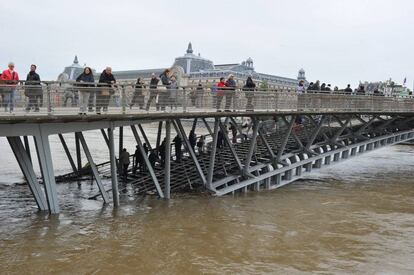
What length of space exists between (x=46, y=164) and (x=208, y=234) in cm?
522

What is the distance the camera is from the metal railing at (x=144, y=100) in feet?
41.6

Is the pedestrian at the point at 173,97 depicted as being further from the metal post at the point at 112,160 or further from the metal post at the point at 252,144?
the metal post at the point at 252,144

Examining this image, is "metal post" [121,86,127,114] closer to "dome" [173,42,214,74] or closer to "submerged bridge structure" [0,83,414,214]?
"submerged bridge structure" [0,83,414,214]

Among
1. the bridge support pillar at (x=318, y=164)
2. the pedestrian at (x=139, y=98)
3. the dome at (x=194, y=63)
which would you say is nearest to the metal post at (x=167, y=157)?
the pedestrian at (x=139, y=98)

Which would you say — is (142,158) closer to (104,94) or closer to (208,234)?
(104,94)

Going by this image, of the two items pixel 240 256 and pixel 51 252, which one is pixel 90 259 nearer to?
pixel 51 252

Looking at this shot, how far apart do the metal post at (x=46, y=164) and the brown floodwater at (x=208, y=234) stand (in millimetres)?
839

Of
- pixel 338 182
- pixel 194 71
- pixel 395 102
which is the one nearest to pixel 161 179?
pixel 338 182

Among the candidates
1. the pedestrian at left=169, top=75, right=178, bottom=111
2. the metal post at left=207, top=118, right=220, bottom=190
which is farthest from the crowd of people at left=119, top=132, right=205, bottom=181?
the pedestrian at left=169, top=75, right=178, bottom=111

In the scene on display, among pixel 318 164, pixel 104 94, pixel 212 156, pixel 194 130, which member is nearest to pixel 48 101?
pixel 104 94

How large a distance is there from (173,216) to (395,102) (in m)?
17.6

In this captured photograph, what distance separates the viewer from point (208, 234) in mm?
14312

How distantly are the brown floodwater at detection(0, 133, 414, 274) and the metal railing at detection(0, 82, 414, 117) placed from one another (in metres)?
3.54

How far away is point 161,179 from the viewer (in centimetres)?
2008
